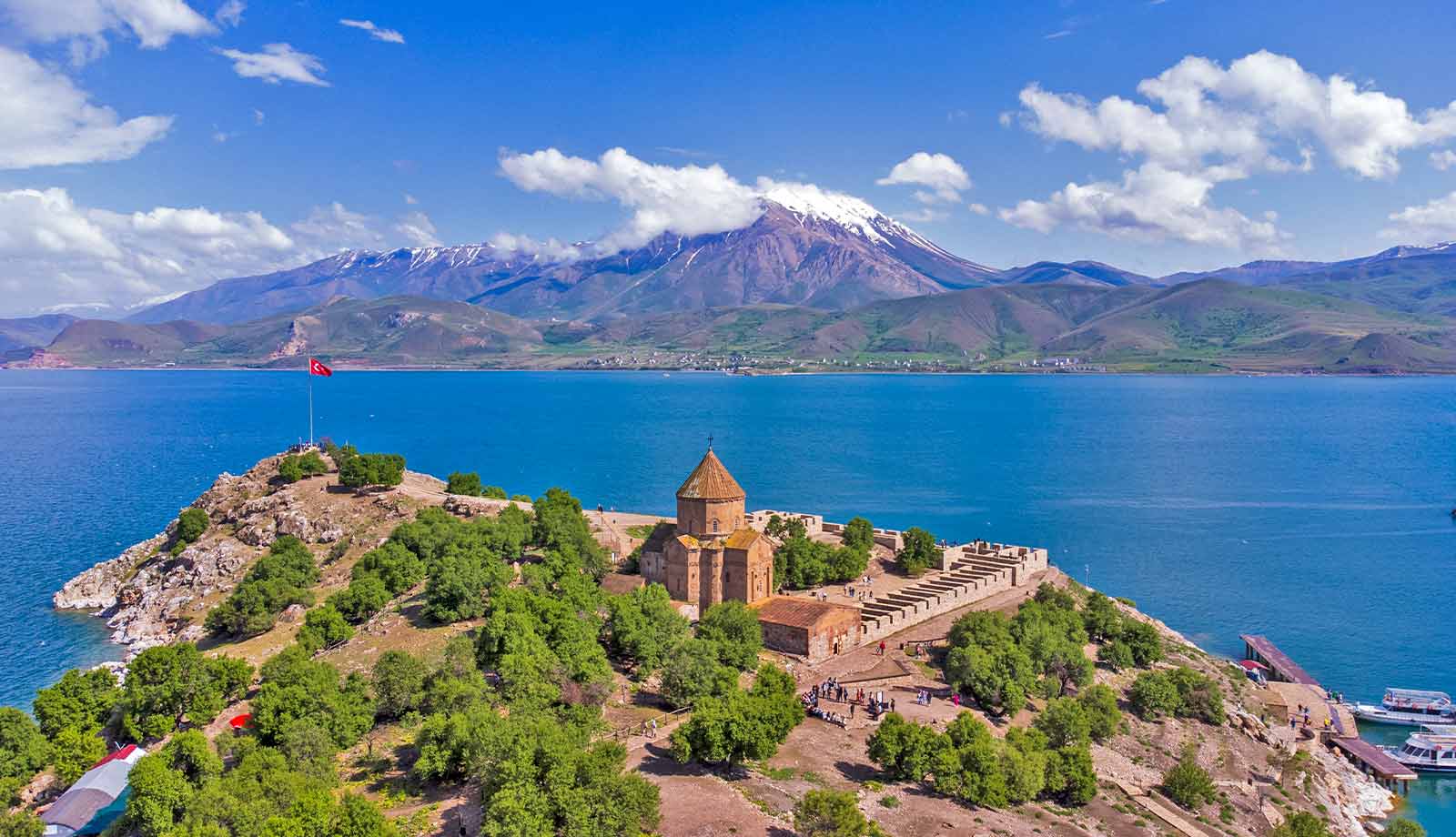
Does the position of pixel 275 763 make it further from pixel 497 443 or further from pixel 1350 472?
pixel 1350 472

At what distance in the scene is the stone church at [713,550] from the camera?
48.2 metres

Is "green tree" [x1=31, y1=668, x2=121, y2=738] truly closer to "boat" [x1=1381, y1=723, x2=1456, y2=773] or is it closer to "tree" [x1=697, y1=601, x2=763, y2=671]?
"tree" [x1=697, y1=601, x2=763, y2=671]

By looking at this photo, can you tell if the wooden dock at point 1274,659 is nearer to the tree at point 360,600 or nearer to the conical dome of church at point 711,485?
the conical dome of church at point 711,485

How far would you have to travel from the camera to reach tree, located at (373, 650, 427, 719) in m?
36.8

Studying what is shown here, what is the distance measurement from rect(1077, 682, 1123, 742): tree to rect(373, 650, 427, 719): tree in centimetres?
2821

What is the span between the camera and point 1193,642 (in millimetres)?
→ 59844

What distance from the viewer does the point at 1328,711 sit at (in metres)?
48.4

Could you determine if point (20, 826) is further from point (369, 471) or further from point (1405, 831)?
point (1405, 831)

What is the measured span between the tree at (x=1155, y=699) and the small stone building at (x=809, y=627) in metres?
13.9

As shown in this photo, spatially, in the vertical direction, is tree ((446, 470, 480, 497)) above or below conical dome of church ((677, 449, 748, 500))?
below

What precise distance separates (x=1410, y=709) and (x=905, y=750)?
113 feet

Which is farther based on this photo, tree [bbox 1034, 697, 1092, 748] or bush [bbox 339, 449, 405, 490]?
bush [bbox 339, 449, 405, 490]

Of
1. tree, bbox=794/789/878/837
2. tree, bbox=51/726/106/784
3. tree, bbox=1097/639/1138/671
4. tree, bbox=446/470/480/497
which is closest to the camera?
tree, bbox=794/789/878/837

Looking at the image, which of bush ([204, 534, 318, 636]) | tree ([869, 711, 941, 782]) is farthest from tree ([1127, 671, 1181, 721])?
bush ([204, 534, 318, 636])
